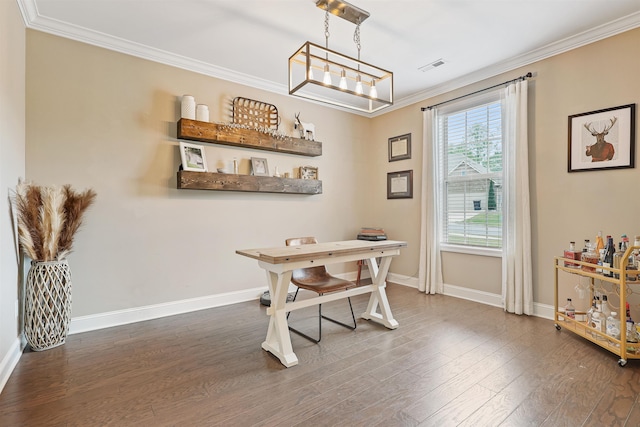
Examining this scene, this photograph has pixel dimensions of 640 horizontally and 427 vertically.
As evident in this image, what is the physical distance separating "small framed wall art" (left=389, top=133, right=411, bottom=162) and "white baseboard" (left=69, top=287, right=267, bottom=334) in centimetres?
269

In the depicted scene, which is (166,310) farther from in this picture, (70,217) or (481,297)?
(481,297)

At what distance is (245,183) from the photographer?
3.61 metres

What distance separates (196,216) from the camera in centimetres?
343

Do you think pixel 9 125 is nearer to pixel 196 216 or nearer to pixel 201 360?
pixel 196 216

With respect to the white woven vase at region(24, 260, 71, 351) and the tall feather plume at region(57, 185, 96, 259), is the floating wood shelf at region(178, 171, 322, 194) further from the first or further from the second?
the white woven vase at region(24, 260, 71, 351)

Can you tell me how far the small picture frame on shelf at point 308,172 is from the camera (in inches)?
167

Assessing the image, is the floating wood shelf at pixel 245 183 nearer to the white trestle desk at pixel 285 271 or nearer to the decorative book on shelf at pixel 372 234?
the decorative book on shelf at pixel 372 234

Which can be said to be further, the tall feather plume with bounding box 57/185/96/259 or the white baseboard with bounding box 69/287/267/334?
the white baseboard with bounding box 69/287/267/334

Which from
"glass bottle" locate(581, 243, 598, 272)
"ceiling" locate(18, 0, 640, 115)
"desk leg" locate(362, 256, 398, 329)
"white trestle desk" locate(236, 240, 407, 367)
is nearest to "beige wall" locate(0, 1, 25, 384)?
"ceiling" locate(18, 0, 640, 115)

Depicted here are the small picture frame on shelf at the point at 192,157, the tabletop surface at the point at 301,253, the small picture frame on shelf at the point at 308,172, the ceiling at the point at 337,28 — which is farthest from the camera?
the small picture frame on shelf at the point at 308,172

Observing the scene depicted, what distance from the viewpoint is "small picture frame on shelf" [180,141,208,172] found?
10.6 feet

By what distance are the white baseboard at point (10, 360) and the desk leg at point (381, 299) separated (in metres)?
2.69

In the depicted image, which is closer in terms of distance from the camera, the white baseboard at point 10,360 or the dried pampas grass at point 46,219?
the white baseboard at point 10,360

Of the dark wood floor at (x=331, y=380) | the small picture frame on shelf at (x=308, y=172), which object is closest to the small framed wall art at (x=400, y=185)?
the small picture frame on shelf at (x=308, y=172)
